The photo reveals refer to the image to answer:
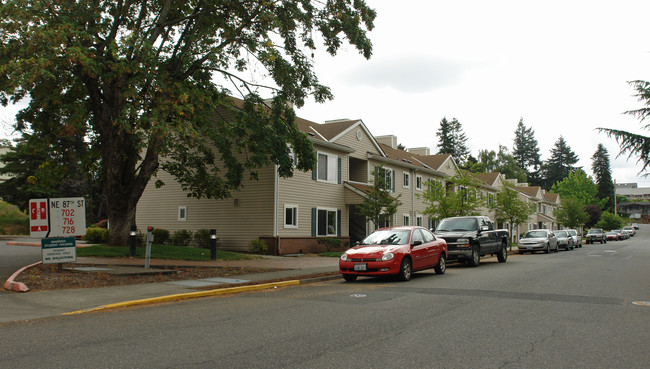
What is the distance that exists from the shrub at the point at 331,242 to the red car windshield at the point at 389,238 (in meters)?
12.0

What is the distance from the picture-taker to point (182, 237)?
88.4 feet

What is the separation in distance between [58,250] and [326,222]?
17.1 m

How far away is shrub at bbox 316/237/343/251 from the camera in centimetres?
2670

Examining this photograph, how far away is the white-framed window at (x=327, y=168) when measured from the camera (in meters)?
27.8

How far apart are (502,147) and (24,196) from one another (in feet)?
278

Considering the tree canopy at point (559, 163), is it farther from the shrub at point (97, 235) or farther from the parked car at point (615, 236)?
the shrub at point (97, 235)

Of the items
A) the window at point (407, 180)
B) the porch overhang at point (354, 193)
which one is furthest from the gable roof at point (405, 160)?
the porch overhang at point (354, 193)

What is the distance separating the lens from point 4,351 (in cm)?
582

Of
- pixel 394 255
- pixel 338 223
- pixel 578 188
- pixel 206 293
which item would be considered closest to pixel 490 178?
pixel 338 223

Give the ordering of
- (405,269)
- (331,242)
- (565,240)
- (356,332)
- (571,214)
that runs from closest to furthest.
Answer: (356,332), (405,269), (331,242), (565,240), (571,214)

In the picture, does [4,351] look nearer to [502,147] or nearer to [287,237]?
[287,237]

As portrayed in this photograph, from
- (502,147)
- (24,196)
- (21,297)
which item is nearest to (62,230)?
(21,297)

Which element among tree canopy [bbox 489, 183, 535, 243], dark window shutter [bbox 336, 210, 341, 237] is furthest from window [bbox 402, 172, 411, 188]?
dark window shutter [bbox 336, 210, 341, 237]

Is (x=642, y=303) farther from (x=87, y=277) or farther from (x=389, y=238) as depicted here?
(x=87, y=277)
